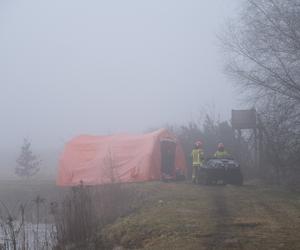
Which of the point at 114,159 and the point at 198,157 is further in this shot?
the point at 114,159

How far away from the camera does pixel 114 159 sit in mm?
29203

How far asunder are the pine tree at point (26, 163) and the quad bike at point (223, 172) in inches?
909

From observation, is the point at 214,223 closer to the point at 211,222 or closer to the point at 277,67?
the point at 211,222

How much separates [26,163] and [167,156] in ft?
58.1

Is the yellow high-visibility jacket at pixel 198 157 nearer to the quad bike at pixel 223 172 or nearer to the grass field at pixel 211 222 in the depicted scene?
the quad bike at pixel 223 172

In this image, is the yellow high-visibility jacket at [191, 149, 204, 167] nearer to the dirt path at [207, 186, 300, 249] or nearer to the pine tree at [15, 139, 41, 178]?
the dirt path at [207, 186, 300, 249]

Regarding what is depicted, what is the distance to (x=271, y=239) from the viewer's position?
36.3 ft

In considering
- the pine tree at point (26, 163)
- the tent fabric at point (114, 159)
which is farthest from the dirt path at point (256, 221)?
the pine tree at point (26, 163)

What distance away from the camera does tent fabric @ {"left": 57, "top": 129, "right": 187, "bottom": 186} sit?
2850cm

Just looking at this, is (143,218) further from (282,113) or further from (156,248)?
(282,113)

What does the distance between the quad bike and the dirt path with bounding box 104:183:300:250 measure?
14.4 ft

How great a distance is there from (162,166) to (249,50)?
965 cm

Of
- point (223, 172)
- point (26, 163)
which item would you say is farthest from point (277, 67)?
point (26, 163)

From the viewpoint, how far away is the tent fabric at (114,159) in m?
28.5
